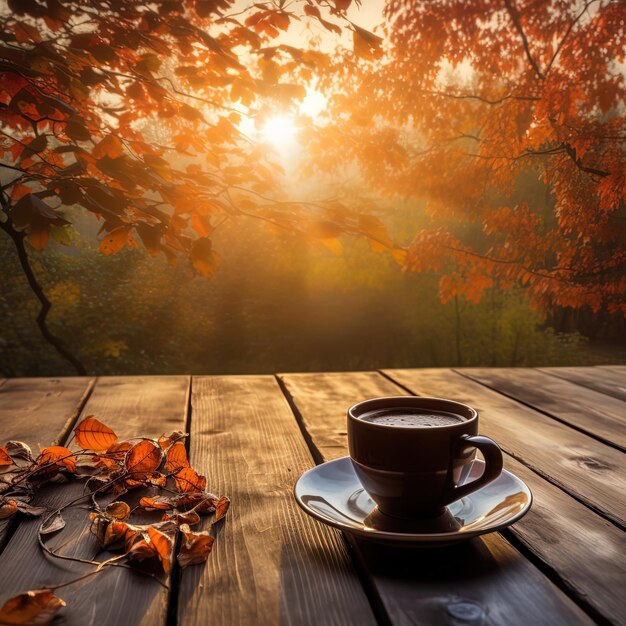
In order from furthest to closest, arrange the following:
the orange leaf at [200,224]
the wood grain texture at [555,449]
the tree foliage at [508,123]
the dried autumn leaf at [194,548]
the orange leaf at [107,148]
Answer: the tree foliage at [508,123], the orange leaf at [200,224], the orange leaf at [107,148], the wood grain texture at [555,449], the dried autumn leaf at [194,548]

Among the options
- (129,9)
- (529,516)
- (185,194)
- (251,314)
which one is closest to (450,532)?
(529,516)

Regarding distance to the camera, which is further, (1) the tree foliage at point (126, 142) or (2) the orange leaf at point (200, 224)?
(2) the orange leaf at point (200, 224)

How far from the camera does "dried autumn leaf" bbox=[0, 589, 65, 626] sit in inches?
18.9

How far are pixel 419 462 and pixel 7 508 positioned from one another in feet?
1.67

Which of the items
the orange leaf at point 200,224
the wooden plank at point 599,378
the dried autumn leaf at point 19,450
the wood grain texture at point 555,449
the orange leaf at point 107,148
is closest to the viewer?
the wood grain texture at point 555,449

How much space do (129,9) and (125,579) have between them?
1504 mm

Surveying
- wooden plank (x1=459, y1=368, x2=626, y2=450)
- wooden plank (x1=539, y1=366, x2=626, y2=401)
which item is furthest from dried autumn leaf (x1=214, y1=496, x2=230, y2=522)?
wooden plank (x1=539, y1=366, x2=626, y2=401)

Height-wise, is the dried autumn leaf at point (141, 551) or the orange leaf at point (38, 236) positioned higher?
the orange leaf at point (38, 236)

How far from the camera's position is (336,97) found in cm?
409

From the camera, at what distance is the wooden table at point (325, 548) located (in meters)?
0.50

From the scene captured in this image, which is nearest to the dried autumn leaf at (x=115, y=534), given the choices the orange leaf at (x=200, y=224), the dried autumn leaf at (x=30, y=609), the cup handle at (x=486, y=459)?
the dried autumn leaf at (x=30, y=609)

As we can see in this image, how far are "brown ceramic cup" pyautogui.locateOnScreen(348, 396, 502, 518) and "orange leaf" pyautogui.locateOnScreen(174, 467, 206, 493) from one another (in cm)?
23

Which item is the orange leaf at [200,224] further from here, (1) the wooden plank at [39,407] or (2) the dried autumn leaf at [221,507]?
(2) the dried autumn leaf at [221,507]

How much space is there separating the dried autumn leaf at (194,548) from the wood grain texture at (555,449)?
0.49 m
